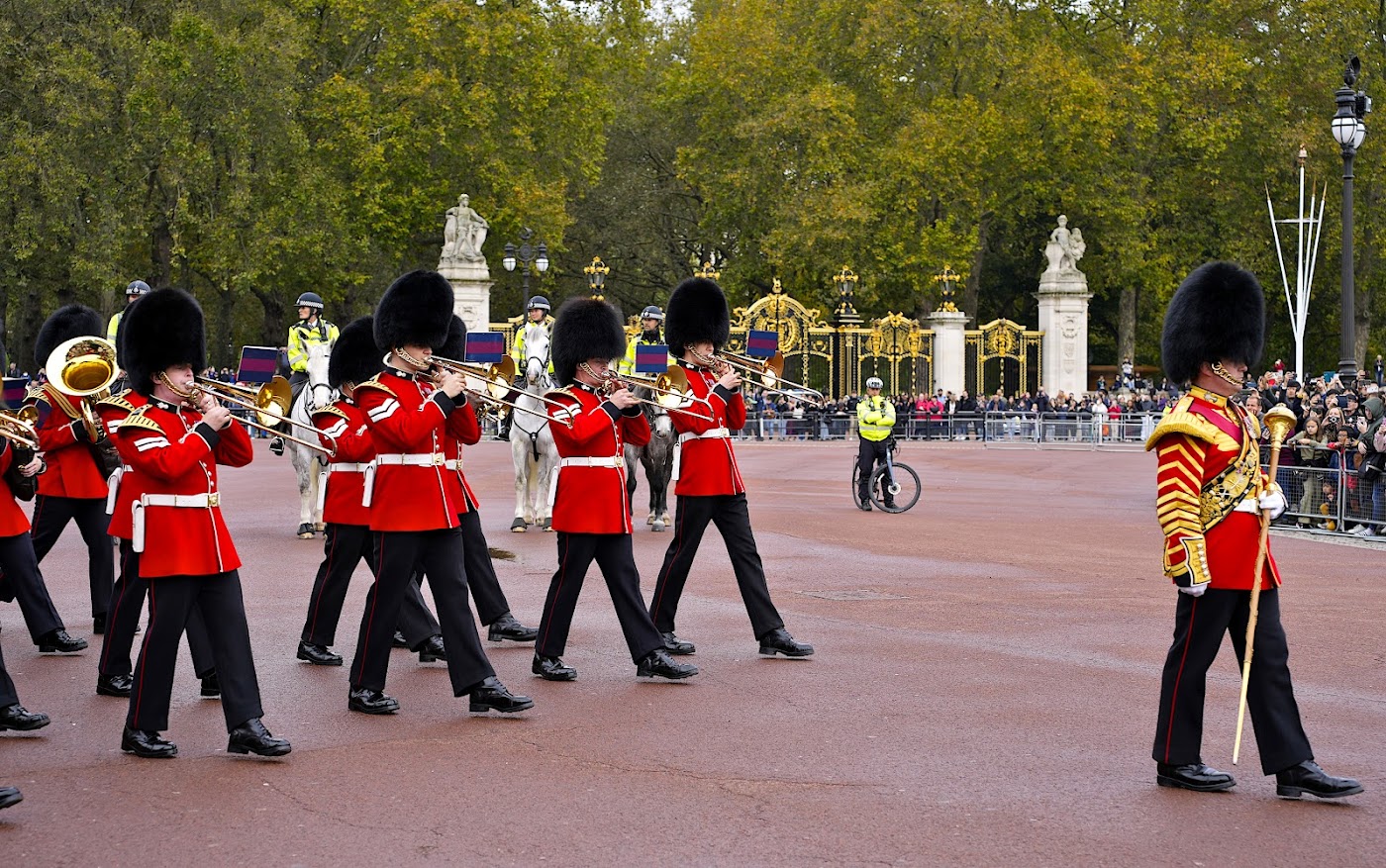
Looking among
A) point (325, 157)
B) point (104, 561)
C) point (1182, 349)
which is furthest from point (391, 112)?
point (1182, 349)

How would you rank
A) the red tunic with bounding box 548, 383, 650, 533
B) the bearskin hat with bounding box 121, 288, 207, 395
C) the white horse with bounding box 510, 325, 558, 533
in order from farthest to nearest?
the white horse with bounding box 510, 325, 558, 533 → the red tunic with bounding box 548, 383, 650, 533 → the bearskin hat with bounding box 121, 288, 207, 395

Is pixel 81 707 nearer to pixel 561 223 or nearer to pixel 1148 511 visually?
pixel 1148 511

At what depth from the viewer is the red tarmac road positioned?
218 inches

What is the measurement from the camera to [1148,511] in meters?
19.1

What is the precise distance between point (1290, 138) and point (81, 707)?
41379mm

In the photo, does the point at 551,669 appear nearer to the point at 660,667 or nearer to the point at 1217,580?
the point at 660,667

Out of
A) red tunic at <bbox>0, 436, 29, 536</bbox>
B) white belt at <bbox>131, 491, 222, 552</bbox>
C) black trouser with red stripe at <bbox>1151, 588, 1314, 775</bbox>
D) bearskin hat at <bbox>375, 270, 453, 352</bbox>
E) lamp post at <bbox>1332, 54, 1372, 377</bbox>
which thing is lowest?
black trouser with red stripe at <bbox>1151, 588, 1314, 775</bbox>

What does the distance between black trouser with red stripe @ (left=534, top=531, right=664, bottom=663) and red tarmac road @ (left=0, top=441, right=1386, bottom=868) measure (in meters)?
0.22

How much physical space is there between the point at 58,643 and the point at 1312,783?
19.7 ft

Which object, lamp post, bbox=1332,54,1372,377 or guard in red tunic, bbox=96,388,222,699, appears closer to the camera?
guard in red tunic, bbox=96,388,222,699

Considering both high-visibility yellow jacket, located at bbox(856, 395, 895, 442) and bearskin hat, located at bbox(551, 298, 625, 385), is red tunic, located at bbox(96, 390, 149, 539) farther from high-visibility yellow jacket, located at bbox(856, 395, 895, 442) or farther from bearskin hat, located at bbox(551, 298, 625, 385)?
high-visibility yellow jacket, located at bbox(856, 395, 895, 442)

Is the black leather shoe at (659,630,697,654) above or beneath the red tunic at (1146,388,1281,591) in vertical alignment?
beneath

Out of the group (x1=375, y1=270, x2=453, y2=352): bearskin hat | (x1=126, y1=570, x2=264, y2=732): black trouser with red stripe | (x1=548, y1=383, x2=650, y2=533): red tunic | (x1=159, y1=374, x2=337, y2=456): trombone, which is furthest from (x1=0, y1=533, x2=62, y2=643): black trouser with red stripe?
(x1=548, y1=383, x2=650, y2=533): red tunic

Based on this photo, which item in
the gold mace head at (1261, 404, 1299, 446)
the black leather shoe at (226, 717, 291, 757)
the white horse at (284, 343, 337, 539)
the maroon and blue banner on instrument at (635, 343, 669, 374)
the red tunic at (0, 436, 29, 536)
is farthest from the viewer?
the white horse at (284, 343, 337, 539)
